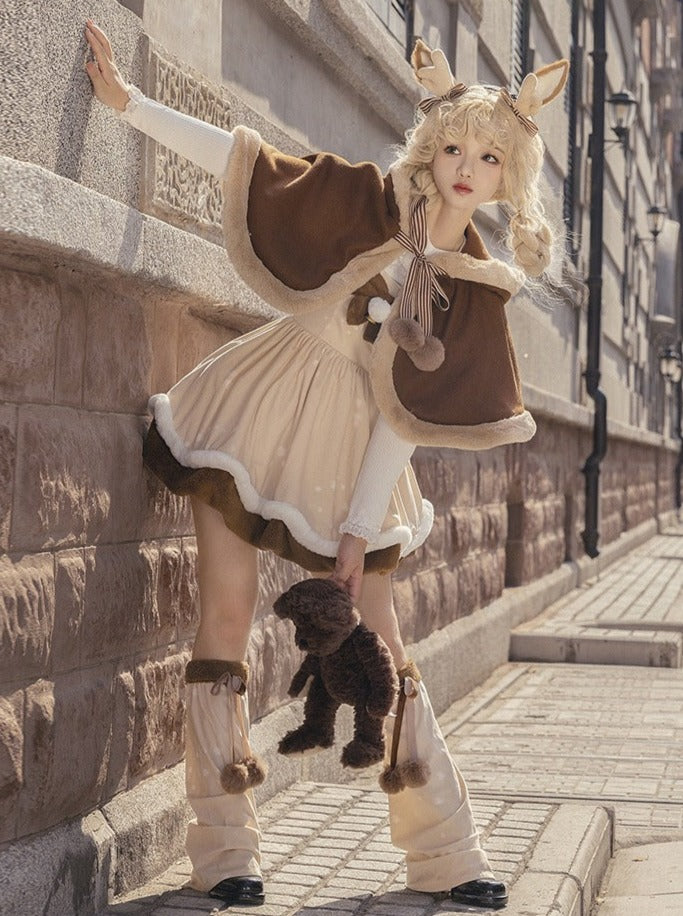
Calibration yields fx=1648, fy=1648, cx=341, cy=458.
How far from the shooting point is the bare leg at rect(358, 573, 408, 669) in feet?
14.5

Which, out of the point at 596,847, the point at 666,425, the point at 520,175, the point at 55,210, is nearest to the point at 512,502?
the point at 596,847

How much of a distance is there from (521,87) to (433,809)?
193cm

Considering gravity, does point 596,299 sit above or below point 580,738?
above

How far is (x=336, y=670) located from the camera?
411 centimetres

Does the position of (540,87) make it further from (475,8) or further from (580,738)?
(475,8)

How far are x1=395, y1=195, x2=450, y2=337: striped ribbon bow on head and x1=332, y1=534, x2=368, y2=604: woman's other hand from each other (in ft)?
1.87

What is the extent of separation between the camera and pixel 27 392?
384cm

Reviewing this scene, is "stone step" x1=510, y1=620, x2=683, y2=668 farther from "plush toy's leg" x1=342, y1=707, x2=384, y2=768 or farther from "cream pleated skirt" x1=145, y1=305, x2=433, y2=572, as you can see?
"plush toy's leg" x1=342, y1=707, x2=384, y2=768

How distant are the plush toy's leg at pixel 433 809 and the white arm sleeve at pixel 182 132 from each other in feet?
4.74

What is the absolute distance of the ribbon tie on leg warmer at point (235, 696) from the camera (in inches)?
163

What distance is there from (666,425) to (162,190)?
3125cm

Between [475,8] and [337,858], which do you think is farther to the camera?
[475,8]

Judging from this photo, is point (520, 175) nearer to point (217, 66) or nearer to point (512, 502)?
point (217, 66)

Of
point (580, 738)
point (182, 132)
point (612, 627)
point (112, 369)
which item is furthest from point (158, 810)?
point (612, 627)
